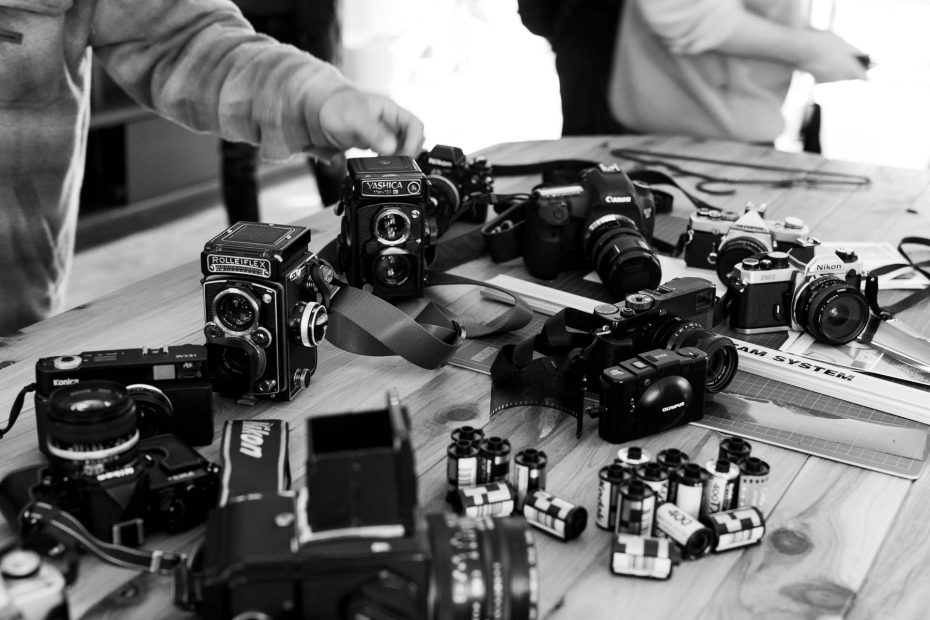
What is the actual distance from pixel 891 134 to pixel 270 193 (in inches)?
96.8

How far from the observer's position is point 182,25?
167 centimetres

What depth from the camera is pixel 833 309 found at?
1407 millimetres

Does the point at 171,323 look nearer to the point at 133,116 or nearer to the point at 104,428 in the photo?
the point at 104,428

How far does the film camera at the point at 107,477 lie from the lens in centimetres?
92

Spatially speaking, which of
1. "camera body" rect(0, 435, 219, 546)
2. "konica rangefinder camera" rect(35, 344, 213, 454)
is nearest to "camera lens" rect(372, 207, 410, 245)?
"konica rangefinder camera" rect(35, 344, 213, 454)

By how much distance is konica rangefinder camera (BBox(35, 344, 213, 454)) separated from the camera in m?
1.05

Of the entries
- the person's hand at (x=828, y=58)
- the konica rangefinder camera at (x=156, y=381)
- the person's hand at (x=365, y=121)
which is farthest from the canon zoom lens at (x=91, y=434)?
the person's hand at (x=828, y=58)

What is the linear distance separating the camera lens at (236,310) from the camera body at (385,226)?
0.31m

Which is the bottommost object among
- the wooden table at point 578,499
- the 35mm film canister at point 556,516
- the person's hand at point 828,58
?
the wooden table at point 578,499

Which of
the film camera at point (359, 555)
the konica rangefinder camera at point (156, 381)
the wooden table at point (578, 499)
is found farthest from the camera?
the konica rangefinder camera at point (156, 381)

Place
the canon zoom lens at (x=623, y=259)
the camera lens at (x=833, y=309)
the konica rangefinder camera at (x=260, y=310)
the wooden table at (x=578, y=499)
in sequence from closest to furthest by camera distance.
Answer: the wooden table at (x=578, y=499) → the konica rangefinder camera at (x=260, y=310) → the camera lens at (x=833, y=309) → the canon zoom lens at (x=623, y=259)

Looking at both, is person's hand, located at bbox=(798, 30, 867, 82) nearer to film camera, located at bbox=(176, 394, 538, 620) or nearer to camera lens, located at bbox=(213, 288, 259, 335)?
camera lens, located at bbox=(213, 288, 259, 335)

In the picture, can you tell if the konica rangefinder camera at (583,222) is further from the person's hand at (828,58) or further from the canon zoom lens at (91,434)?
the person's hand at (828,58)

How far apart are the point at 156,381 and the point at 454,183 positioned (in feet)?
2.65
